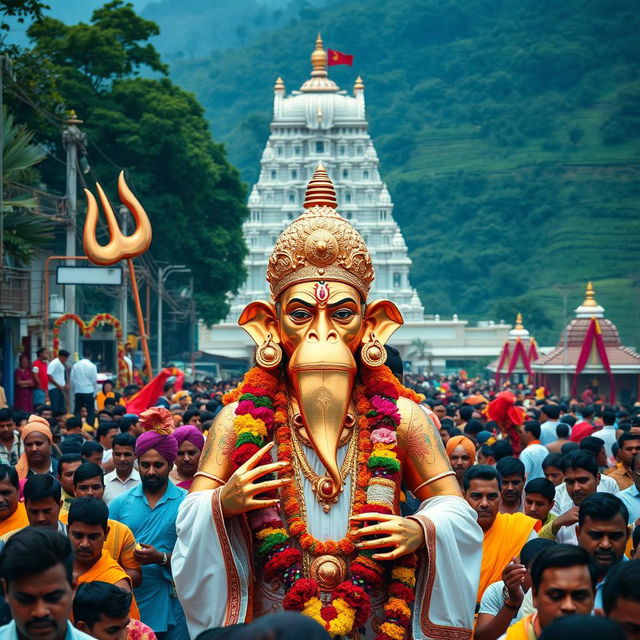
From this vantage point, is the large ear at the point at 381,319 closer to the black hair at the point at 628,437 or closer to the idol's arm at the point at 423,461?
the idol's arm at the point at 423,461

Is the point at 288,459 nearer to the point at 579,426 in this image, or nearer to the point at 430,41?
the point at 579,426

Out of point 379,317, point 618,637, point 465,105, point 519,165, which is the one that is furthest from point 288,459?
point 465,105

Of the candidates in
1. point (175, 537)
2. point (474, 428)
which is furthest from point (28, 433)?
point (474, 428)

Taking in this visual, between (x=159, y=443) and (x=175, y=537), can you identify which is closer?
(x=175, y=537)

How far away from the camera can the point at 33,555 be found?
186 inches

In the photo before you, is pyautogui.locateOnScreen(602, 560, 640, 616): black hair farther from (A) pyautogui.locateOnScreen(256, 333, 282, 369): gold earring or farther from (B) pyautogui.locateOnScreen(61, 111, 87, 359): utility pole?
(B) pyautogui.locateOnScreen(61, 111, 87, 359): utility pole

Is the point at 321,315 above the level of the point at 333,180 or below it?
below

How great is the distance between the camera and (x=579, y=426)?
552 inches

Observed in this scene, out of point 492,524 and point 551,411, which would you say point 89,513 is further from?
point 551,411

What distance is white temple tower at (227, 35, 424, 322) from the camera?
77.9 m

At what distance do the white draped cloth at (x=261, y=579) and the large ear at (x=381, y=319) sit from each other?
944 millimetres

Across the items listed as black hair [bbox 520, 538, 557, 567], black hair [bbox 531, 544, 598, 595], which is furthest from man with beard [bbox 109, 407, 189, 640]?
black hair [bbox 531, 544, 598, 595]

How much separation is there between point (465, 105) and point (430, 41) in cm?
2184

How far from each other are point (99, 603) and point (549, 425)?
365 inches
